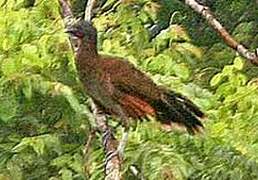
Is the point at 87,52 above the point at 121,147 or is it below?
above

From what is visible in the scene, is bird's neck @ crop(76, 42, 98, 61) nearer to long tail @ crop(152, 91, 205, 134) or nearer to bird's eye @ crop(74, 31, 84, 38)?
bird's eye @ crop(74, 31, 84, 38)

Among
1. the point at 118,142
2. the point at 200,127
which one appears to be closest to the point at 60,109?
the point at 118,142

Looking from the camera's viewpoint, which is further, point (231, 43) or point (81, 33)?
point (81, 33)

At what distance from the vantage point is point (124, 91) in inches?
143

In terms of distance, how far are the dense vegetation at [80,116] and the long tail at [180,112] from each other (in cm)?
16

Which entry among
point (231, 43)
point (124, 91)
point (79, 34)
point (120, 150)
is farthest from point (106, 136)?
point (231, 43)

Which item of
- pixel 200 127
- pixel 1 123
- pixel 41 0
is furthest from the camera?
pixel 41 0

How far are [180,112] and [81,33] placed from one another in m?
0.45

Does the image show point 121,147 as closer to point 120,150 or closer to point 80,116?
point 120,150

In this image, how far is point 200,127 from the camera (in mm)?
3494

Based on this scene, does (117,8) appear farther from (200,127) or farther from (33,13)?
(200,127)

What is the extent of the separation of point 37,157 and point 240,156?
2.70 ft

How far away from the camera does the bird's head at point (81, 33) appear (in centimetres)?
344

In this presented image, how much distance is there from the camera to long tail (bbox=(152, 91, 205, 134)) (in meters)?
3.46
